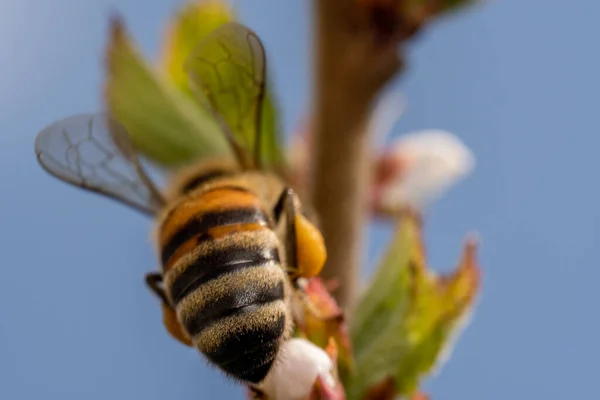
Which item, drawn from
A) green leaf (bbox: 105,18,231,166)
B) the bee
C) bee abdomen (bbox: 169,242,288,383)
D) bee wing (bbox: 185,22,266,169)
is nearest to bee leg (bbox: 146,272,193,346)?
the bee

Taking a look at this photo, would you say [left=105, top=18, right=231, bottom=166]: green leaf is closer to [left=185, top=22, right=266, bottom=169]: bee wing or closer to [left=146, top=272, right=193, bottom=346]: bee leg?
[left=185, top=22, right=266, bottom=169]: bee wing

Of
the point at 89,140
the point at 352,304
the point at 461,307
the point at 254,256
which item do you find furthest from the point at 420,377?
the point at 89,140

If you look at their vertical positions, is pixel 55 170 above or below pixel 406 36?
below

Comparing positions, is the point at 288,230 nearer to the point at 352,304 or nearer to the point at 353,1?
the point at 352,304

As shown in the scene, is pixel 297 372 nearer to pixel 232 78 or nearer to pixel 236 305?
pixel 236 305

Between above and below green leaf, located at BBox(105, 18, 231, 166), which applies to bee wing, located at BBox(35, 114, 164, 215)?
above

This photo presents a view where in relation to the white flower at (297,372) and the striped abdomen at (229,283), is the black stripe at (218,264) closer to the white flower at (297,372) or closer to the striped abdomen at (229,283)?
the striped abdomen at (229,283)

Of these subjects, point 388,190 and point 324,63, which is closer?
point 324,63

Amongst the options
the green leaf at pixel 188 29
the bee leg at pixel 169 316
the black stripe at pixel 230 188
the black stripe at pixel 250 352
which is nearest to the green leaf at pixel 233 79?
the black stripe at pixel 230 188
